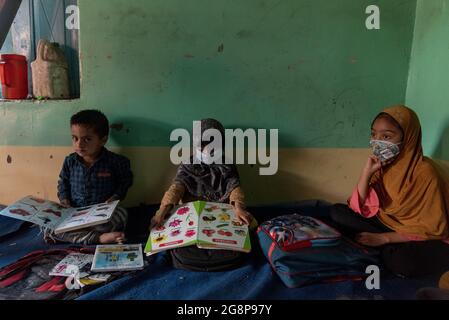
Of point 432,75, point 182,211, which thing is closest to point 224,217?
point 182,211

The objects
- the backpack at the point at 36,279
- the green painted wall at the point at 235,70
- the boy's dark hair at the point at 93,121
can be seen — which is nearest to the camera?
the backpack at the point at 36,279

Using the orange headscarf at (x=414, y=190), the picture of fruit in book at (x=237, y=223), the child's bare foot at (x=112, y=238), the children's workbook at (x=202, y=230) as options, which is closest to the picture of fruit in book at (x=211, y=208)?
the children's workbook at (x=202, y=230)

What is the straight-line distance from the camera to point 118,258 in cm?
135

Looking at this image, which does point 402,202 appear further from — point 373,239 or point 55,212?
point 55,212

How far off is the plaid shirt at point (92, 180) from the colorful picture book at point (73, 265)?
37 centimetres

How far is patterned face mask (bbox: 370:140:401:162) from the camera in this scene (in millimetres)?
1360

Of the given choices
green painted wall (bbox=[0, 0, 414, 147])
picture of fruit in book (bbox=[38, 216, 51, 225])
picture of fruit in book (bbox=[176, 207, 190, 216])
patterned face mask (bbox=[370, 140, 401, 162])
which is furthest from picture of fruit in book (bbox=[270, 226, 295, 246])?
picture of fruit in book (bbox=[38, 216, 51, 225])

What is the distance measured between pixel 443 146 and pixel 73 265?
1.66 m

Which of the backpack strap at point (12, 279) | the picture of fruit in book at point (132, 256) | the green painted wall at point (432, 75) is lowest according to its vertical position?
the backpack strap at point (12, 279)

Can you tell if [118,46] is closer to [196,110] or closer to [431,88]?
[196,110]

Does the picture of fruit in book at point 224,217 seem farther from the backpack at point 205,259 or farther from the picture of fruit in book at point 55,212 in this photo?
the picture of fruit in book at point 55,212

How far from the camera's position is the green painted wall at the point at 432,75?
60.0 inches
